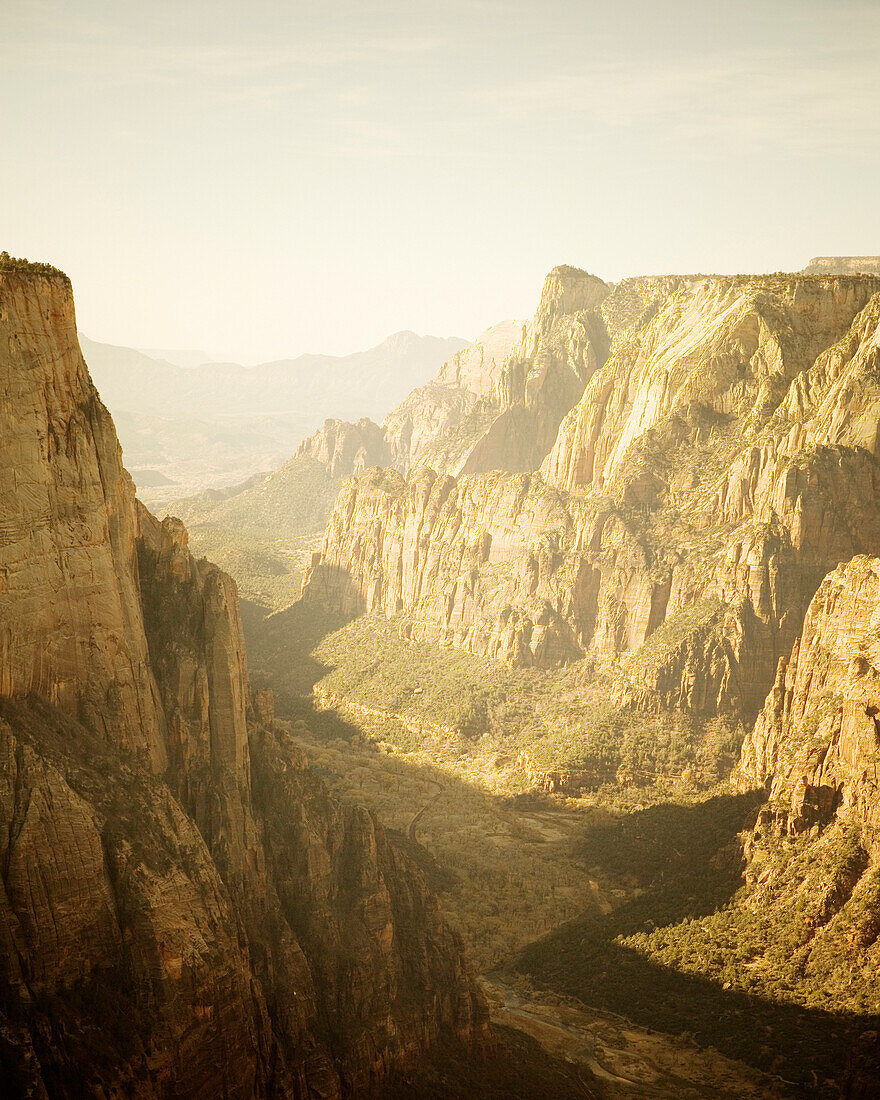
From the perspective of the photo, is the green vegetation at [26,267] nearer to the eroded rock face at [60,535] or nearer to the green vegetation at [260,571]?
the eroded rock face at [60,535]

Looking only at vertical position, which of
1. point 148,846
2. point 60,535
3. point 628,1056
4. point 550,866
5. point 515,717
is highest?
point 60,535

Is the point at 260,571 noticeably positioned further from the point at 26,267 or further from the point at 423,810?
the point at 26,267

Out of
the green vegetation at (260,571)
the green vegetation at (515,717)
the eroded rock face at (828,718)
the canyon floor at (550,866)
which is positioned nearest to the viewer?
the canyon floor at (550,866)

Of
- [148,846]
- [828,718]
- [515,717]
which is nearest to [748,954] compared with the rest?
[828,718]

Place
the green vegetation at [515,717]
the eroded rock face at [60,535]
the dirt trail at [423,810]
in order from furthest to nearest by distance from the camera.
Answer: the green vegetation at [515,717]
the dirt trail at [423,810]
the eroded rock face at [60,535]

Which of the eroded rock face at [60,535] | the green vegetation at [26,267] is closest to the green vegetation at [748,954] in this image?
the eroded rock face at [60,535]

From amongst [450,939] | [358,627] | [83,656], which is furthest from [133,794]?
[358,627]

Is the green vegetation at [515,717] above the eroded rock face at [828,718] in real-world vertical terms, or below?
below
